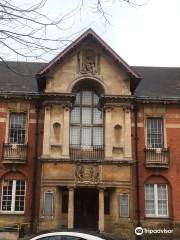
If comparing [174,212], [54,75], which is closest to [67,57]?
[54,75]

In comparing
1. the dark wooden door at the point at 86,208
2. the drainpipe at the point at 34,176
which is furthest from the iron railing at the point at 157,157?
the drainpipe at the point at 34,176

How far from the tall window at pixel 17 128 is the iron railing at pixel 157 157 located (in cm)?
783

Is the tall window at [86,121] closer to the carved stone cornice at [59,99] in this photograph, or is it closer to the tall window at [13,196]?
the carved stone cornice at [59,99]

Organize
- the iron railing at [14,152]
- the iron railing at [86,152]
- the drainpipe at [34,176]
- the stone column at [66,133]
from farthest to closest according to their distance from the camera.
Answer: the iron railing at [14,152], the iron railing at [86,152], the drainpipe at [34,176], the stone column at [66,133]

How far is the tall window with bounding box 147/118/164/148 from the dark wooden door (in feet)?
15.8

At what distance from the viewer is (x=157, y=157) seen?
1064 inches

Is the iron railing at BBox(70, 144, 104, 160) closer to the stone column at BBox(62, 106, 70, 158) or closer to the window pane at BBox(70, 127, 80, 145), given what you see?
the window pane at BBox(70, 127, 80, 145)

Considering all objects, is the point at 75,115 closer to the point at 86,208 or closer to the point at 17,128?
the point at 17,128

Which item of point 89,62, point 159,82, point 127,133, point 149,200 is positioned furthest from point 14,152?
point 159,82

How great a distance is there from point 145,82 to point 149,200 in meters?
9.22

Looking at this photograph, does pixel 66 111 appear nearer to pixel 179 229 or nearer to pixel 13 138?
pixel 13 138

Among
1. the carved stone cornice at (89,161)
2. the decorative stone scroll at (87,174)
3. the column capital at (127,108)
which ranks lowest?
the decorative stone scroll at (87,174)

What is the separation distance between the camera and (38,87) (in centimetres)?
2859

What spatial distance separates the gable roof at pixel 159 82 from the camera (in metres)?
29.3
